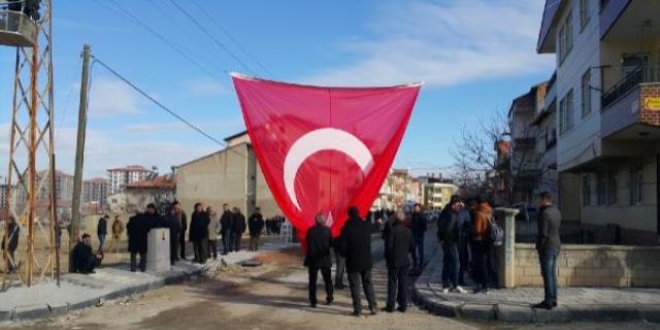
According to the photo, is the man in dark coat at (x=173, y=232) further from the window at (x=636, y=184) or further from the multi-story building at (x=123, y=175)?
the multi-story building at (x=123, y=175)

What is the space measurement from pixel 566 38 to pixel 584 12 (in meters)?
4.14

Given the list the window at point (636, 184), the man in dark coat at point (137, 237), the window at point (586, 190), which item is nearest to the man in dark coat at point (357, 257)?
the man in dark coat at point (137, 237)

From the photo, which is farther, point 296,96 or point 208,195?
point 208,195

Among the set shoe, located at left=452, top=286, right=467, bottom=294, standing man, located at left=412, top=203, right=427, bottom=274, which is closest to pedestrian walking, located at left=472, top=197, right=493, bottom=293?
shoe, located at left=452, top=286, right=467, bottom=294

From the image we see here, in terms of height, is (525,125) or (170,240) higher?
(525,125)

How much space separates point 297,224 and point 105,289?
4.27 m

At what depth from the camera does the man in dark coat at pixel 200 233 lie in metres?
21.4

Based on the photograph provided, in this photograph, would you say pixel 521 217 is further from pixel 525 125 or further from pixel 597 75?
pixel 525 125

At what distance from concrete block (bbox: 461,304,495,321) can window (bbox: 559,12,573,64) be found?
18.7 meters

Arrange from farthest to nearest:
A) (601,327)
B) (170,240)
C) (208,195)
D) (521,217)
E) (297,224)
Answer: (208,195) < (521,217) < (170,240) < (297,224) < (601,327)

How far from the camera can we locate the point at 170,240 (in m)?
21.0

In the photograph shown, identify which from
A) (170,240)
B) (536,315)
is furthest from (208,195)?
(536,315)

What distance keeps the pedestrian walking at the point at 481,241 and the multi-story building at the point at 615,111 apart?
6.15m

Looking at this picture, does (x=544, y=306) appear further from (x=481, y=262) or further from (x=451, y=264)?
(x=451, y=264)
